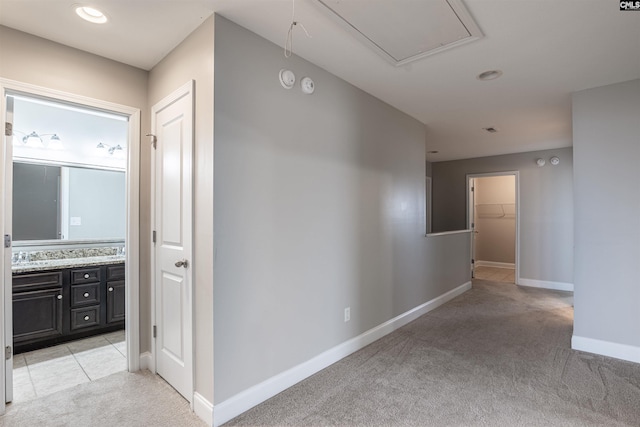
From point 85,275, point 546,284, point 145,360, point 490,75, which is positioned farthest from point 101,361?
point 546,284

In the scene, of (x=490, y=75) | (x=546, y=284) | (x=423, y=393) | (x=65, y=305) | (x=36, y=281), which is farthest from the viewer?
(x=546, y=284)

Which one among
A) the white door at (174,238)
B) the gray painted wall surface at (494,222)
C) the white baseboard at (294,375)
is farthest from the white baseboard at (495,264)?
the white door at (174,238)

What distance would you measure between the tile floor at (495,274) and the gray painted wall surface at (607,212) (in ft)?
10.8

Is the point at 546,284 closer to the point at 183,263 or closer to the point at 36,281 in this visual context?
the point at 183,263

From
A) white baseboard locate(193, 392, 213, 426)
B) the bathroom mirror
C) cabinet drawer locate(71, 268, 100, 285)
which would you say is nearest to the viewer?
white baseboard locate(193, 392, 213, 426)

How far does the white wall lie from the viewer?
1.83 metres

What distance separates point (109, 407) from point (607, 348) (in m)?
4.00

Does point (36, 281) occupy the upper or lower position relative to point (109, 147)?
lower

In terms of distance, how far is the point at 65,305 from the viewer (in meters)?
3.05

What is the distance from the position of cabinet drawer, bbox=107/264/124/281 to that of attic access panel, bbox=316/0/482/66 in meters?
3.28

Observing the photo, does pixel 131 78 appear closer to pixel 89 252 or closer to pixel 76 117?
pixel 76 117

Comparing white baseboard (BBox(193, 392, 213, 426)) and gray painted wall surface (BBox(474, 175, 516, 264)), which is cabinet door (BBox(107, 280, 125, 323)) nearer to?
white baseboard (BBox(193, 392, 213, 426))

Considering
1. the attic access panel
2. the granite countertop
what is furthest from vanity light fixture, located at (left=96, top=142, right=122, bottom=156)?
the attic access panel

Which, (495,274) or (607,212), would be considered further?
(495,274)
